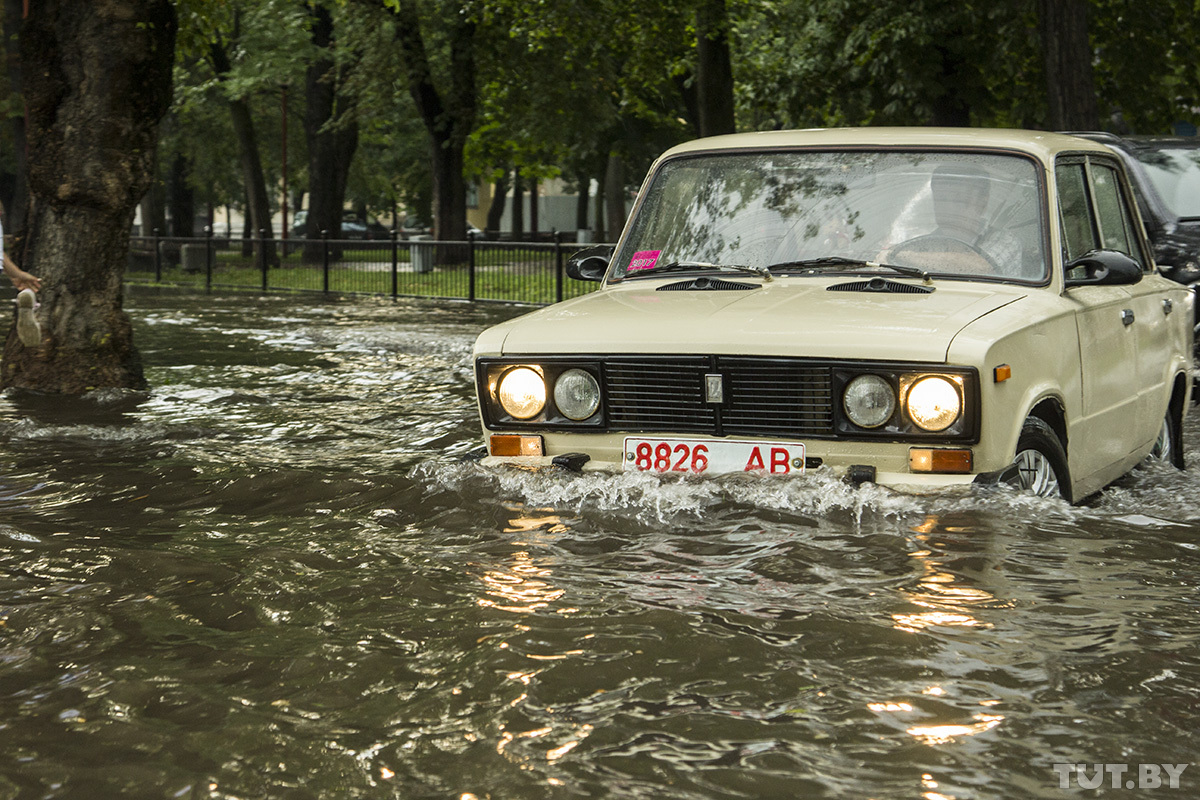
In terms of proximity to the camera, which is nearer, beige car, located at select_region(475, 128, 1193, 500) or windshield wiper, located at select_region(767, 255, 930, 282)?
beige car, located at select_region(475, 128, 1193, 500)

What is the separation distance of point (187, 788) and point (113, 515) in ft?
12.0

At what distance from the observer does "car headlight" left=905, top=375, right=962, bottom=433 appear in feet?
17.4

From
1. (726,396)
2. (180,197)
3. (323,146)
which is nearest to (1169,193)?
(726,396)

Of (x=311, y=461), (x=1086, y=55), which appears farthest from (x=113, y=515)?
(x=1086, y=55)

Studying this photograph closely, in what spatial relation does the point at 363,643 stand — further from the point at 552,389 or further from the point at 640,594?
the point at 552,389

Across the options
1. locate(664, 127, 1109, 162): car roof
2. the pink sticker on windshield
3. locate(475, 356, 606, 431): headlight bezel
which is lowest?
locate(475, 356, 606, 431): headlight bezel

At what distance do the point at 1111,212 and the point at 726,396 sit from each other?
267cm

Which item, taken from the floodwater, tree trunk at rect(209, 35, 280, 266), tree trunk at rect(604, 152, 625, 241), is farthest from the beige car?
tree trunk at rect(604, 152, 625, 241)

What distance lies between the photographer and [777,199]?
674 cm

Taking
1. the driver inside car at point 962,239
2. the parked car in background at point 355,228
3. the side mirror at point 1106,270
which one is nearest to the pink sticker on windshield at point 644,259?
the driver inside car at point 962,239

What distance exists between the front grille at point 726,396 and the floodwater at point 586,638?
21cm

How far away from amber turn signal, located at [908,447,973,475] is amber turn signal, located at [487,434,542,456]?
4.80 feet

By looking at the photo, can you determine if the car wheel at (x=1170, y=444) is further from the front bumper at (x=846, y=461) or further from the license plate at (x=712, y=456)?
the license plate at (x=712, y=456)

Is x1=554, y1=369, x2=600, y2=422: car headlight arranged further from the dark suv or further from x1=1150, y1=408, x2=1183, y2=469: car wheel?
the dark suv
